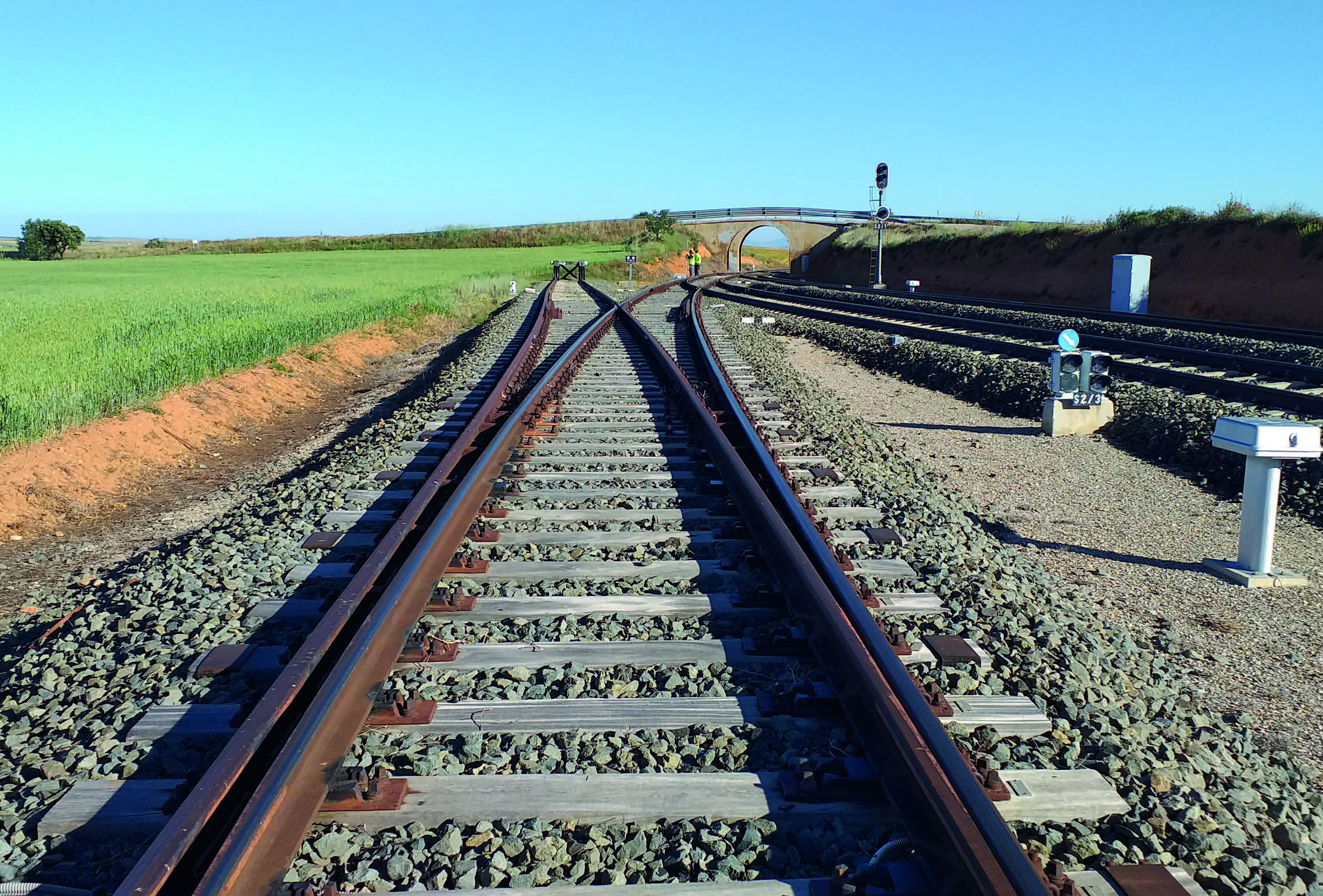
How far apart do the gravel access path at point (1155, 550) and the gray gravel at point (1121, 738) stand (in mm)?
189

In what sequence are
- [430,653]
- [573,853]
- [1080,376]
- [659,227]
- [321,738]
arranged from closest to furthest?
[573,853] < [321,738] < [430,653] < [1080,376] < [659,227]

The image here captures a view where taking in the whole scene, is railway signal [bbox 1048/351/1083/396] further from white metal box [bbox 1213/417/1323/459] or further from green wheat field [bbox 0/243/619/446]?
green wheat field [bbox 0/243/619/446]

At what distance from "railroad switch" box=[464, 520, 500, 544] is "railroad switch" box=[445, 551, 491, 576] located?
0.34 m

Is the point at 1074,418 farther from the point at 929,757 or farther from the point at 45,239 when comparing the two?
the point at 45,239

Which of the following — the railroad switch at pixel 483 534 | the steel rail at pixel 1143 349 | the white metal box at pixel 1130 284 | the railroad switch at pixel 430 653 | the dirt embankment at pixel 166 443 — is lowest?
the dirt embankment at pixel 166 443

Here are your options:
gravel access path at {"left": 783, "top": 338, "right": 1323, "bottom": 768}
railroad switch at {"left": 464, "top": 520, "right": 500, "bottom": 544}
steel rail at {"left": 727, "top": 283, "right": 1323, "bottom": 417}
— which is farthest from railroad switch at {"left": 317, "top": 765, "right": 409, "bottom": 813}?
steel rail at {"left": 727, "top": 283, "right": 1323, "bottom": 417}

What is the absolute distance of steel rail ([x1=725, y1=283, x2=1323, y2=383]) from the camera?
10.6m

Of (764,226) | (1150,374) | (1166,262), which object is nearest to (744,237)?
(764,226)

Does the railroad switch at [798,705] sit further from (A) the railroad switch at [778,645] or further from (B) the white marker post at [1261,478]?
(B) the white marker post at [1261,478]

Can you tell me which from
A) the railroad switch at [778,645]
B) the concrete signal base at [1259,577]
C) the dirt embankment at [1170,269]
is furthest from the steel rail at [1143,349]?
the railroad switch at [778,645]

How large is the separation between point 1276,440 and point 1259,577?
69 cm

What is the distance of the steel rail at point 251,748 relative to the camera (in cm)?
202

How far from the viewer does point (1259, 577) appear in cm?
470

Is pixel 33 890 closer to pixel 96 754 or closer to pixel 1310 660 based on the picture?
pixel 96 754
